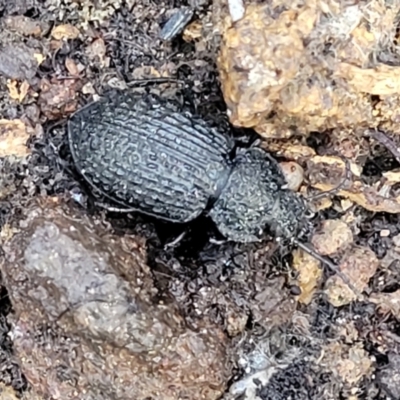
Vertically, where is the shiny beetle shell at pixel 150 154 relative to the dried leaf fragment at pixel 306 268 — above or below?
above

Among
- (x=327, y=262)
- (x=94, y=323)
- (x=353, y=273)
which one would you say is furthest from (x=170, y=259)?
(x=353, y=273)

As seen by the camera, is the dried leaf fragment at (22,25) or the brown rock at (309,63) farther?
the dried leaf fragment at (22,25)

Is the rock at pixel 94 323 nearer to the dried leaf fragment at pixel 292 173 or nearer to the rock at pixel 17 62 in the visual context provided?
the rock at pixel 17 62

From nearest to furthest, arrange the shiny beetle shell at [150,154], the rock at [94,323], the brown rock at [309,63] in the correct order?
the brown rock at [309,63], the rock at [94,323], the shiny beetle shell at [150,154]

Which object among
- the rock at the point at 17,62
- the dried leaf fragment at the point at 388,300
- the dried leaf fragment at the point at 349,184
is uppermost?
the rock at the point at 17,62

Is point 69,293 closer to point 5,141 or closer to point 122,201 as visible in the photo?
point 122,201

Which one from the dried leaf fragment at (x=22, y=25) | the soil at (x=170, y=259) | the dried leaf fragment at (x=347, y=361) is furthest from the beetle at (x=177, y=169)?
the dried leaf fragment at (x=22, y=25)

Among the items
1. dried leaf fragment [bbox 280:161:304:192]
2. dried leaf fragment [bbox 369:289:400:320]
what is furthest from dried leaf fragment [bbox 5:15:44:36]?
dried leaf fragment [bbox 369:289:400:320]

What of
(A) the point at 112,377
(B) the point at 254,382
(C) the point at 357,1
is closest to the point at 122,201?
(A) the point at 112,377

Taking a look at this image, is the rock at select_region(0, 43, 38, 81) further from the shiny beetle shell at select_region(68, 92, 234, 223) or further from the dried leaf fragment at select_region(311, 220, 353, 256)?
the dried leaf fragment at select_region(311, 220, 353, 256)
